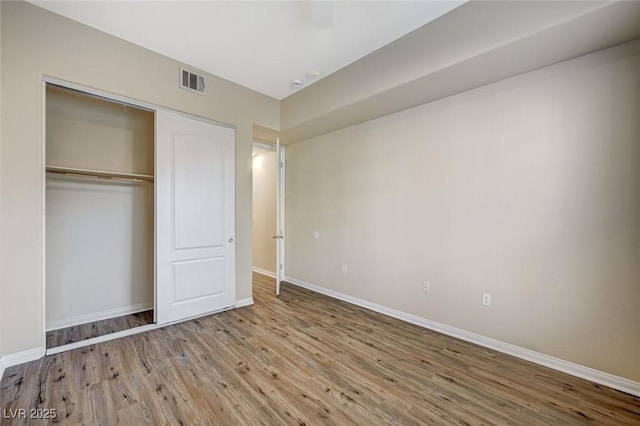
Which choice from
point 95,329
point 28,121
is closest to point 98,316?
point 95,329

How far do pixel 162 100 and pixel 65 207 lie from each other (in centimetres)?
159

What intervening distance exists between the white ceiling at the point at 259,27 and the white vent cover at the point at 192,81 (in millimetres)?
112

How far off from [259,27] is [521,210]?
2967mm

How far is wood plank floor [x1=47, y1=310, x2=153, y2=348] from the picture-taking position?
271 cm

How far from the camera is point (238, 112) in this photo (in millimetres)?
3643

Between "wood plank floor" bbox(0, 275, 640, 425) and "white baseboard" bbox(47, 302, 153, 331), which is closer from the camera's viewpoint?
"wood plank floor" bbox(0, 275, 640, 425)

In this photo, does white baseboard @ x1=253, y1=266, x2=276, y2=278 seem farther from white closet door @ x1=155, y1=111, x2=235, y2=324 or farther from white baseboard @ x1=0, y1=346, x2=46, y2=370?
white baseboard @ x1=0, y1=346, x2=46, y2=370

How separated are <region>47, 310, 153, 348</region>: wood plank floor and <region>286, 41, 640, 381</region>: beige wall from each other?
9.28 feet

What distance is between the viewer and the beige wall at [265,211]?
531 cm

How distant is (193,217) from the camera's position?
3262 millimetres

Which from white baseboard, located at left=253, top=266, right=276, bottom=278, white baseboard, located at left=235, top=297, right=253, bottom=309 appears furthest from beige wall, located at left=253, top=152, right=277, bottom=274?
white baseboard, located at left=235, top=297, right=253, bottom=309

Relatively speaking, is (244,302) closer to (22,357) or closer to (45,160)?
(22,357)

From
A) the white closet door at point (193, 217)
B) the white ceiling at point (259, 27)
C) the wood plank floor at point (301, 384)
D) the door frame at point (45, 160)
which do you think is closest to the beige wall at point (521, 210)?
the wood plank floor at point (301, 384)

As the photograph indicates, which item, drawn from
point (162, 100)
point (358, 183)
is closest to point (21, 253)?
point (162, 100)
